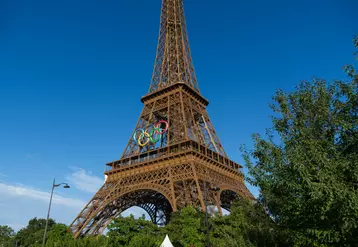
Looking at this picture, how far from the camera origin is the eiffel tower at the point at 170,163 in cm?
3158

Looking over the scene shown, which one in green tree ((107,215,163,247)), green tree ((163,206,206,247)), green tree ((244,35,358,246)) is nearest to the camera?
green tree ((244,35,358,246))

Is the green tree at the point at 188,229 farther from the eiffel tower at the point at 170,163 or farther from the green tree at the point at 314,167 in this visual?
the green tree at the point at 314,167

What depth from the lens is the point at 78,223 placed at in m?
34.5

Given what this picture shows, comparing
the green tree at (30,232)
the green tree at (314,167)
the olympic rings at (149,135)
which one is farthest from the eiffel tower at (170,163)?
the green tree at (30,232)

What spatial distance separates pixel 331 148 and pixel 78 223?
106ft

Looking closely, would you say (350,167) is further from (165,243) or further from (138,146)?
(138,146)

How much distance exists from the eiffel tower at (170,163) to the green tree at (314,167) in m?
15.6

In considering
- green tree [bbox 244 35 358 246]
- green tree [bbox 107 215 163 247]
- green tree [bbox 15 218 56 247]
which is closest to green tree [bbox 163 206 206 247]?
green tree [bbox 107 215 163 247]

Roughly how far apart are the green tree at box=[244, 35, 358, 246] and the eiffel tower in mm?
15647

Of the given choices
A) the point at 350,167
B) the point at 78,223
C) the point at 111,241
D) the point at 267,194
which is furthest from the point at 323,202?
the point at 78,223

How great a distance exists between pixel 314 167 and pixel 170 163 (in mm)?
26116

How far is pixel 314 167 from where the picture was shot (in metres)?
9.32

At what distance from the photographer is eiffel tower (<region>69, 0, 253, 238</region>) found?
31.6 meters

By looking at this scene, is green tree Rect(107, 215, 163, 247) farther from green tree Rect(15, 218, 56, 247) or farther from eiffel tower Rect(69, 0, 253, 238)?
green tree Rect(15, 218, 56, 247)
